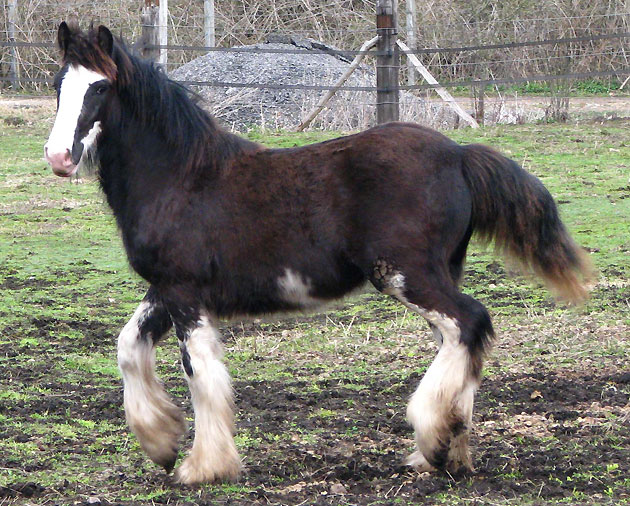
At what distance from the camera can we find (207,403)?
14.7ft

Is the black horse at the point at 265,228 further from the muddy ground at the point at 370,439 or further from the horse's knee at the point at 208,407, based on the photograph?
the muddy ground at the point at 370,439

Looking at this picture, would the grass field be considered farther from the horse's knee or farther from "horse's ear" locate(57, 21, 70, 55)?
"horse's ear" locate(57, 21, 70, 55)

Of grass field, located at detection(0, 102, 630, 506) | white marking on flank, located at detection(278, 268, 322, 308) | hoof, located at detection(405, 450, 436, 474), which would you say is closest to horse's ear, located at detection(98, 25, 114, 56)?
grass field, located at detection(0, 102, 630, 506)

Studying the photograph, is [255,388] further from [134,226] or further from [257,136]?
[257,136]

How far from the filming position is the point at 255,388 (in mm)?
5828

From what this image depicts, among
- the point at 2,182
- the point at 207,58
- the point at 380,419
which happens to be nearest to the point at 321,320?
the point at 380,419

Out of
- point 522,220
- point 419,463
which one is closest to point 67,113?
point 522,220

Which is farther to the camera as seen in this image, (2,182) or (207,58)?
(207,58)

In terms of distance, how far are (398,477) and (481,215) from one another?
1301mm

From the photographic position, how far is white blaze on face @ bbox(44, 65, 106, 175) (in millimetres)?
4298

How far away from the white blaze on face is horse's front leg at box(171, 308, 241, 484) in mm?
887

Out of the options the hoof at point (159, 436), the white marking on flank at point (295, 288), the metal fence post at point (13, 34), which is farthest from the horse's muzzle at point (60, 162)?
the metal fence post at point (13, 34)

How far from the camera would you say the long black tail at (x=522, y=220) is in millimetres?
4570

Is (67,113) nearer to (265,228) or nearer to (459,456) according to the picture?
(265,228)
